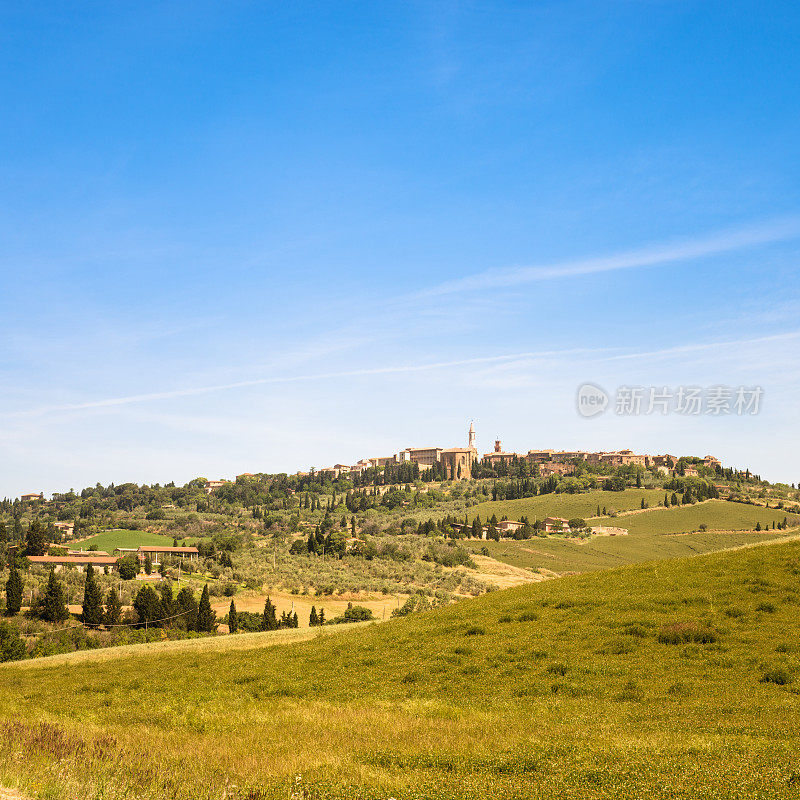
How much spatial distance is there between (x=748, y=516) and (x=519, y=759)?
21163cm

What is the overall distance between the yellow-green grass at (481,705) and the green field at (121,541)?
148m

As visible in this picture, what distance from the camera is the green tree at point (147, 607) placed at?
79.2 m

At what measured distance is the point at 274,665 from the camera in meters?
25.2

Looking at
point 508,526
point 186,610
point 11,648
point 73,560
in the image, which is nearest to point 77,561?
point 73,560

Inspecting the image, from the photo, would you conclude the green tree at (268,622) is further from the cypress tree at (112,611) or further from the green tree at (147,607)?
the cypress tree at (112,611)

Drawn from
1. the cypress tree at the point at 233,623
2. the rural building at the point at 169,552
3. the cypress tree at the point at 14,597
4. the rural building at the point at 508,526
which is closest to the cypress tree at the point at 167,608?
the cypress tree at the point at 233,623

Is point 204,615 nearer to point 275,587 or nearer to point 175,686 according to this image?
point 275,587

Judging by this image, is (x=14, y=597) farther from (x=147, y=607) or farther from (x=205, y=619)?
(x=205, y=619)

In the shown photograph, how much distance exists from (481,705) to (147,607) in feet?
239

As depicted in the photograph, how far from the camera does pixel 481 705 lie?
17.3m

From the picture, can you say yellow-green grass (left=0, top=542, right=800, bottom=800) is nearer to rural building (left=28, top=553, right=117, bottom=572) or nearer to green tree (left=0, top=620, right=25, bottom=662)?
green tree (left=0, top=620, right=25, bottom=662)

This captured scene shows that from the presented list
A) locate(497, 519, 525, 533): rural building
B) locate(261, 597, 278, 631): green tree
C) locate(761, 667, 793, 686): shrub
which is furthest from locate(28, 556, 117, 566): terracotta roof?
locate(761, 667, 793, 686): shrub

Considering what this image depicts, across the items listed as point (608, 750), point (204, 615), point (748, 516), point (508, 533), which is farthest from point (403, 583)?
point (748, 516)

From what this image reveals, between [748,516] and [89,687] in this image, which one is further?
[748,516]
